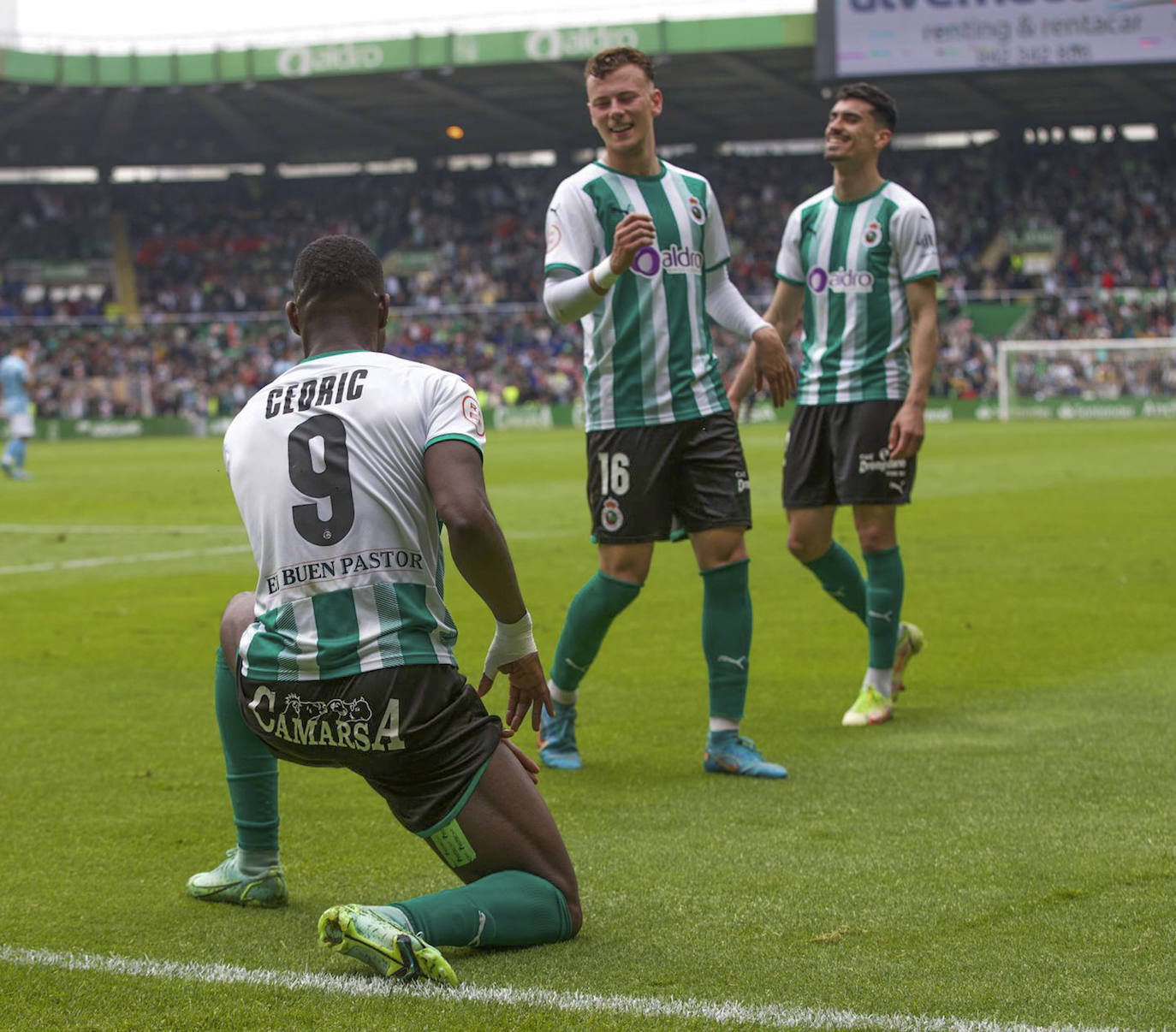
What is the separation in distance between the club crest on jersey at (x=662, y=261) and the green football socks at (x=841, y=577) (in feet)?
4.98

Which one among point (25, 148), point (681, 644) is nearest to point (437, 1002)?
point (681, 644)

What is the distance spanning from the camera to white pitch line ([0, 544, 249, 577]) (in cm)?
1214

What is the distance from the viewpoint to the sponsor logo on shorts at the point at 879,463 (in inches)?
249

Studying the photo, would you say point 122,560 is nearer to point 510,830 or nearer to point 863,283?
point 863,283

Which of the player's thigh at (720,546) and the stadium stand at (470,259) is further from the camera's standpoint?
the stadium stand at (470,259)

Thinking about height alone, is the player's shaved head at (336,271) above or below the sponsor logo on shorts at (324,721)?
above

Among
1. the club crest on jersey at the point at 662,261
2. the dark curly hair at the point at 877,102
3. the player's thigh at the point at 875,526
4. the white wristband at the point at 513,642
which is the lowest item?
the player's thigh at the point at 875,526

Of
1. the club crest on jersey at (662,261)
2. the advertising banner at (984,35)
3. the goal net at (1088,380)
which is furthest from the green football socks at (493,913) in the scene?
the advertising banner at (984,35)

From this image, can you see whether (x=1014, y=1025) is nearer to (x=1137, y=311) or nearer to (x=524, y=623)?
(x=524, y=623)

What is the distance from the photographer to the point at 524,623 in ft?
11.1

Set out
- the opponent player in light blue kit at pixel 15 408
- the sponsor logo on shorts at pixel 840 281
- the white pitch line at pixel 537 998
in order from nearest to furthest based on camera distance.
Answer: the white pitch line at pixel 537 998
the sponsor logo on shorts at pixel 840 281
the opponent player in light blue kit at pixel 15 408

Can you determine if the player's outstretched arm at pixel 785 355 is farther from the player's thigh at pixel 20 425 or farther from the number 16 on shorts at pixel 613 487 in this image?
the player's thigh at pixel 20 425

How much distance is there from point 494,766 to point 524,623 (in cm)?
32

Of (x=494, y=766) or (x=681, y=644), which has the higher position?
(x=494, y=766)
